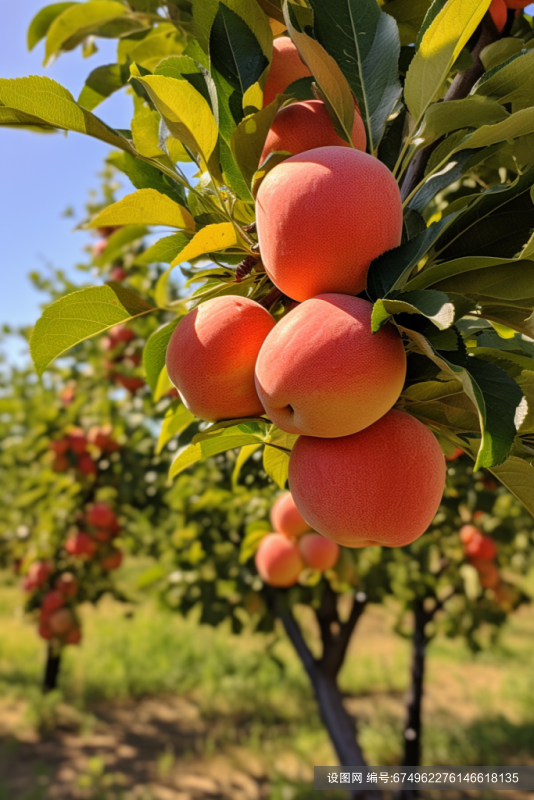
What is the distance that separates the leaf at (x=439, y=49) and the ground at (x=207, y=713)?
2.38m

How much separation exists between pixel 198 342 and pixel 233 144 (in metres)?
0.21

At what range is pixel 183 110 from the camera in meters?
0.61

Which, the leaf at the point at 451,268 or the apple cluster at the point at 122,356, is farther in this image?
the apple cluster at the point at 122,356

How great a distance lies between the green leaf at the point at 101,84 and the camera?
3.15 feet

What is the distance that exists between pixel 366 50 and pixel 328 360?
38 cm

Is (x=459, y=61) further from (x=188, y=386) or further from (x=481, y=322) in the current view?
(x=188, y=386)

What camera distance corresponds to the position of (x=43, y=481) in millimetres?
3162

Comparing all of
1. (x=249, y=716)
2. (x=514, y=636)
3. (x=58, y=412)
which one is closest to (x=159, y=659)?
(x=249, y=716)

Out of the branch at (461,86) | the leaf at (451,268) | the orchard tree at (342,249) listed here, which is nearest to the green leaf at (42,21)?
the orchard tree at (342,249)

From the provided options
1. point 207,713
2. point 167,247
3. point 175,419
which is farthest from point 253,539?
point 207,713

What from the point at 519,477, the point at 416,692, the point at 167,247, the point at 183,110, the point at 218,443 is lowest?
the point at 416,692

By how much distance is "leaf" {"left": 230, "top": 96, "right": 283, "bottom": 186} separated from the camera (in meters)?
0.60

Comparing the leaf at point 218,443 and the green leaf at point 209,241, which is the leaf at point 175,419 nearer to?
the leaf at point 218,443

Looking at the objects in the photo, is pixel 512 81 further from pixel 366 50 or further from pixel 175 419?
pixel 175 419
